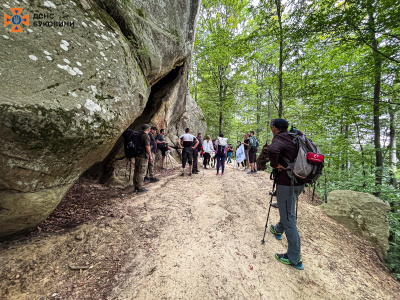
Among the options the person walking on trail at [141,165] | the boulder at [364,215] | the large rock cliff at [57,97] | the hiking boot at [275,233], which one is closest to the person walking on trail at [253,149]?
the boulder at [364,215]

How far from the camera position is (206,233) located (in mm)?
3648

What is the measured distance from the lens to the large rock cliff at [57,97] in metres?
2.21

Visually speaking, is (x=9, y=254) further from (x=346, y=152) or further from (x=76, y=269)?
(x=346, y=152)

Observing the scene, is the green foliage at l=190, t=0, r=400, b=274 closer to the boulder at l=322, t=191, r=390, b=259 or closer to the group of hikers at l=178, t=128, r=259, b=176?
the boulder at l=322, t=191, r=390, b=259

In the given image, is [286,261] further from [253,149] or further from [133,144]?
[253,149]

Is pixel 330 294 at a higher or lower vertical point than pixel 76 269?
lower

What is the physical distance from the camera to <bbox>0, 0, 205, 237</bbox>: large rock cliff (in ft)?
7.25

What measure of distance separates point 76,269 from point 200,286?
202 cm

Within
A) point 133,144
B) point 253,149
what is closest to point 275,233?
point 133,144

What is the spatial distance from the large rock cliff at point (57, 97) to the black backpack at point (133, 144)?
6.41 ft

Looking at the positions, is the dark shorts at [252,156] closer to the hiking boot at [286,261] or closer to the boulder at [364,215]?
the boulder at [364,215]

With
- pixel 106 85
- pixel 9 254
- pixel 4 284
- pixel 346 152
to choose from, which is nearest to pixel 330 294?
pixel 4 284

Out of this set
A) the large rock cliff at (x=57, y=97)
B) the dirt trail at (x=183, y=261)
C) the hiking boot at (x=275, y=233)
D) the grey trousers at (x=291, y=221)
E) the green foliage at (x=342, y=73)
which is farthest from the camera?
the green foliage at (x=342, y=73)

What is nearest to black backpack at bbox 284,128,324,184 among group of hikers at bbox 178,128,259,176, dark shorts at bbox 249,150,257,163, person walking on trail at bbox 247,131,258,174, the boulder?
the boulder
